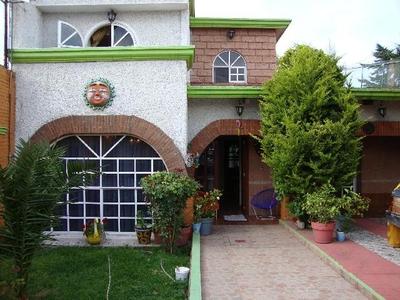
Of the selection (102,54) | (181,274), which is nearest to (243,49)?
(102,54)

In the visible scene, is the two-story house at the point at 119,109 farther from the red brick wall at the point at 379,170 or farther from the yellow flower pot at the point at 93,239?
the red brick wall at the point at 379,170

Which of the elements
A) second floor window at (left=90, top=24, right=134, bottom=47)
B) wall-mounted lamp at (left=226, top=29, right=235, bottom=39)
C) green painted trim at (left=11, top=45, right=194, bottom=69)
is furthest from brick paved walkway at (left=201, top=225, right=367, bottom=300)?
wall-mounted lamp at (left=226, top=29, right=235, bottom=39)

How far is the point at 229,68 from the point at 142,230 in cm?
706

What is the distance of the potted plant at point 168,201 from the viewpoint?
25.4ft

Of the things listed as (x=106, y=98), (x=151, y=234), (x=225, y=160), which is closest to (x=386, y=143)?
(x=225, y=160)

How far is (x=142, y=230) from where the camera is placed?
340 inches

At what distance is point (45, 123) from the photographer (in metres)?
8.88

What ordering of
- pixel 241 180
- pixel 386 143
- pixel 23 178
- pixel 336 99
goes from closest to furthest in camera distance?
1. pixel 23 178
2. pixel 336 99
3. pixel 386 143
4. pixel 241 180

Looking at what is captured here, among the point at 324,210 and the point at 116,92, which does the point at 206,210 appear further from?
the point at 116,92

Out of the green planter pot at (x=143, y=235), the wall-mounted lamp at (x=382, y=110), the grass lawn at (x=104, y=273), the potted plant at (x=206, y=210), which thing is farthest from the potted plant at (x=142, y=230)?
the wall-mounted lamp at (x=382, y=110)

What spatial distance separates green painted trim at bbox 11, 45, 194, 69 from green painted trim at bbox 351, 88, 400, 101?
4703 millimetres

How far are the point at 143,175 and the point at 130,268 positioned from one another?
274 centimetres

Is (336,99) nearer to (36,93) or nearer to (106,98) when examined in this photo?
(106,98)

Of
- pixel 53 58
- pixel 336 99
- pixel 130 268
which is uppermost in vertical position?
pixel 53 58
